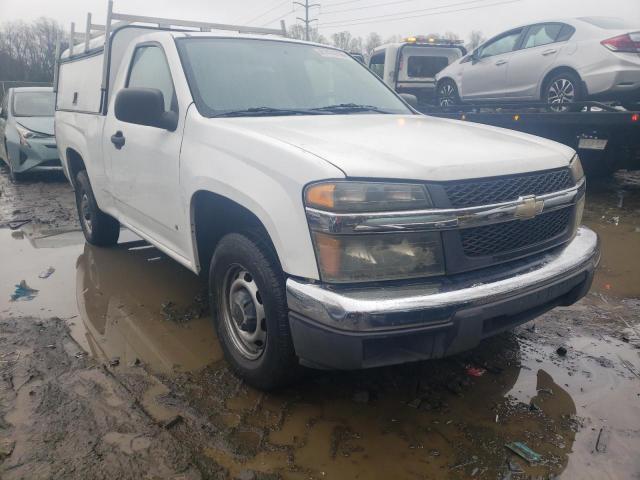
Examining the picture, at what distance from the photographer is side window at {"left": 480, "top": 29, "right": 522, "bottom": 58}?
28.0 feet

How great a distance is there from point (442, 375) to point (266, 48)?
2534 millimetres

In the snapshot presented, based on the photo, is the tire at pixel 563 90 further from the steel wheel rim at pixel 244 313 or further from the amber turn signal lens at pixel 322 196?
the amber turn signal lens at pixel 322 196

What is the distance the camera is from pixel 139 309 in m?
3.99

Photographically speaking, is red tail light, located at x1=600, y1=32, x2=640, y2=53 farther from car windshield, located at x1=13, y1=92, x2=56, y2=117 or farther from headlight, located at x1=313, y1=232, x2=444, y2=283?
car windshield, located at x1=13, y1=92, x2=56, y2=117

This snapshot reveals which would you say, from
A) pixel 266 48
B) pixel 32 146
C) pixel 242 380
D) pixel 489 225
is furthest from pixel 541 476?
Result: pixel 32 146

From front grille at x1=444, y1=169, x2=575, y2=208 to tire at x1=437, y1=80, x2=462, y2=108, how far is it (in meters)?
7.68

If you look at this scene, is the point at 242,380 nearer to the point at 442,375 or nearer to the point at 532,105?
the point at 442,375

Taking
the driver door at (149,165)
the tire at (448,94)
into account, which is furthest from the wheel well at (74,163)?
the tire at (448,94)

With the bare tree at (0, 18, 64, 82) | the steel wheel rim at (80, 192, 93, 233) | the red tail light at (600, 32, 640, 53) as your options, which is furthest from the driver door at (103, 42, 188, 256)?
the bare tree at (0, 18, 64, 82)

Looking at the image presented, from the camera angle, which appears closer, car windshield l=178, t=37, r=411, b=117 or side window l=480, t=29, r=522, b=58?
car windshield l=178, t=37, r=411, b=117

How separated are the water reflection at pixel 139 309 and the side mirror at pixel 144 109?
4.55 feet

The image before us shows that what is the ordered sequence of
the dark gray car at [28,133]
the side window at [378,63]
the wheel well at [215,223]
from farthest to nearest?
the side window at [378,63]
the dark gray car at [28,133]
the wheel well at [215,223]

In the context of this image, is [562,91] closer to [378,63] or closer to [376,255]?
[378,63]

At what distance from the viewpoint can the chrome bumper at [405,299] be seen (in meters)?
2.08
